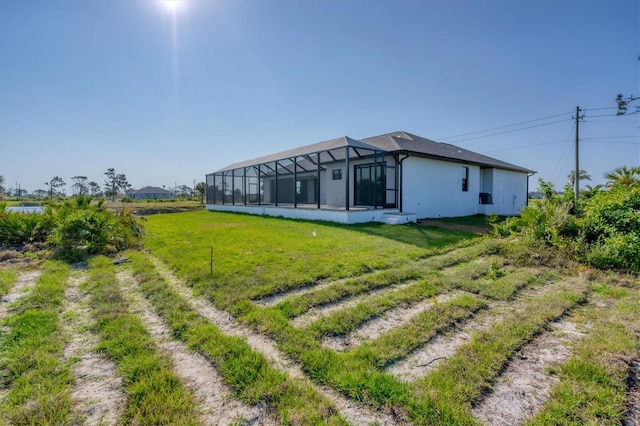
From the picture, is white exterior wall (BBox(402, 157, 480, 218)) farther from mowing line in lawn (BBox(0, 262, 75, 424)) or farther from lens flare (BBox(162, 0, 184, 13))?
mowing line in lawn (BBox(0, 262, 75, 424))

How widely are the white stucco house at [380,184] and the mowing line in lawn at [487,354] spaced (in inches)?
316

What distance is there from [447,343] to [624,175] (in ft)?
29.0

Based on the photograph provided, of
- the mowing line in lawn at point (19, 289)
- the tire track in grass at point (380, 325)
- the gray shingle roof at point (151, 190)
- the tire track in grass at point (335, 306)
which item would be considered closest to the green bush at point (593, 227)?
the tire track in grass at point (380, 325)

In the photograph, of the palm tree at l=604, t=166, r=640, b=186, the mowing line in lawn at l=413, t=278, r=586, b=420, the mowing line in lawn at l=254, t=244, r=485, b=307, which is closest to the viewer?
the mowing line in lawn at l=413, t=278, r=586, b=420

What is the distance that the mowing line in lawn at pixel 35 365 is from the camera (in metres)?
1.70

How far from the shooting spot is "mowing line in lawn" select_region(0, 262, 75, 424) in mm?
1698

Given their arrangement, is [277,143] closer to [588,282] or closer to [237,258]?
[237,258]

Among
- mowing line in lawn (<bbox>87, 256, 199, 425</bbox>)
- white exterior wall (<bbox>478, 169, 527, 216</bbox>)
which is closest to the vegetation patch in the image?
mowing line in lawn (<bbox>87, 256, 199, 425</bbox>)

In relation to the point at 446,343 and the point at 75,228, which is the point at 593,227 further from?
the point at 75,228

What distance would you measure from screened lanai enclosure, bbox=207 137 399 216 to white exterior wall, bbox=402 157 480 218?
73cm

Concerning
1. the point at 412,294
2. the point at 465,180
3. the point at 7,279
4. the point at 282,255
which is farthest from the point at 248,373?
the point at 465,180

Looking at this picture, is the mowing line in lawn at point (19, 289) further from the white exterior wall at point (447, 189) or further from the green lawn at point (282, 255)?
the white exterior wall at point (447, 189)

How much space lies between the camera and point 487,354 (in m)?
2.27

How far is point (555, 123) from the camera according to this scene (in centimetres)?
2112
